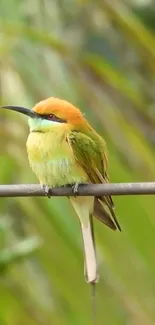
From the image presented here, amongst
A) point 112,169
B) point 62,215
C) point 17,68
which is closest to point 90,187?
point 112,169

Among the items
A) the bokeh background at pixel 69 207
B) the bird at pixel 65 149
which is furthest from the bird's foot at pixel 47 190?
the bokeh background at pixel 69 207

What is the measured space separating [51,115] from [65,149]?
6 cm

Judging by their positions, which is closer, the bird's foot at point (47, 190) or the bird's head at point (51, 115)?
the bird's foot at point (47, 190)

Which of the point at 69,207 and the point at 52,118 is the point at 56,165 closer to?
the point at 52,118

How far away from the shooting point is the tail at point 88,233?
1207 mm

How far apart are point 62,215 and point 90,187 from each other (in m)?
0.59

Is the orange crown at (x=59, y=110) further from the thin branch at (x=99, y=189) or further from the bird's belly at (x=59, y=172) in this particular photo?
the thin branch at (x=99, y=189)

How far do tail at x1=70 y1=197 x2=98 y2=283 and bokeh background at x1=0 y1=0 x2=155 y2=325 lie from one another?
17 centimetres

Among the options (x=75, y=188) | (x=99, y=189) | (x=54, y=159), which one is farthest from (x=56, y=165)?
(x=99, y=189)

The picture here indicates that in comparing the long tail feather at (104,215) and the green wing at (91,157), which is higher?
the green wing at (91,157)

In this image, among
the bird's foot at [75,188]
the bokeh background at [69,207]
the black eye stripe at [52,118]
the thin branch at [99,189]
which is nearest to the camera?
the thin branch at [99,189]

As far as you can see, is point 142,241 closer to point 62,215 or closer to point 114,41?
point 62,215

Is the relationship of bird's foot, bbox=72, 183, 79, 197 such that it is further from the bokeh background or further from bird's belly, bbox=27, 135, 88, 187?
the bokeh background

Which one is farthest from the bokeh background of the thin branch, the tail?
the thin branch
